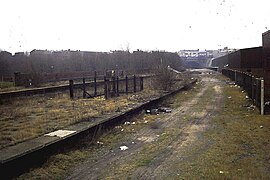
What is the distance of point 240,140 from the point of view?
8.23m

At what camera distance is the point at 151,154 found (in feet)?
23.4

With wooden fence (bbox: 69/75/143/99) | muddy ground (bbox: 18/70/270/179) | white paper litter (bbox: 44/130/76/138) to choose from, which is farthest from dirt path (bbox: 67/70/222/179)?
wooden fence (bbox: 69/75/143/99)

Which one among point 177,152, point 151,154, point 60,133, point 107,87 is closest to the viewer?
point 151,154

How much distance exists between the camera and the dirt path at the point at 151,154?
231 inches

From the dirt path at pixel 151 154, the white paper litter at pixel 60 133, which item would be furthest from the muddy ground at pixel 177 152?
the white paper litter at pixel 60 133

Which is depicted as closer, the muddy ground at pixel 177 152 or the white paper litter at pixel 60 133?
the muddy ground at pixel 177 152

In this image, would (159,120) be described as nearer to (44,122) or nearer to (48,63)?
(44,122)

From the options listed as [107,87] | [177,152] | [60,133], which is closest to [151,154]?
[177,152]

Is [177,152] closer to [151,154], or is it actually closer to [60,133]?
[151,154]

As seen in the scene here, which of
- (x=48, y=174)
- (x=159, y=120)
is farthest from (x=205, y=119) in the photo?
(x=48, y=174)

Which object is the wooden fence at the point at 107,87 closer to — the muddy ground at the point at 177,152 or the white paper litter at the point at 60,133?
the muddy ground at the point at 177,152

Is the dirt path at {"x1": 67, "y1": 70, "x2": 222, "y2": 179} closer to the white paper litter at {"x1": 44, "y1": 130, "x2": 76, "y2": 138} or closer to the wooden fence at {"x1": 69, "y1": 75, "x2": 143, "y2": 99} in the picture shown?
the white paper litter at {"x1": 44, "y1": 130, "x2": 76, "y2": 138}

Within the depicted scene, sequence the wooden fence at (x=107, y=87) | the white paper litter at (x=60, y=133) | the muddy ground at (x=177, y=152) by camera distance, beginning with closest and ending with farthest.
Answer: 1. the muddy ground at (x=177, y=152)
2. the white paper litter at (x=60, y=133)
3. the wooden fence at (x=107, y=87)

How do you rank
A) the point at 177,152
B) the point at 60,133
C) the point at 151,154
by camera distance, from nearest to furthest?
the point at 151,154 < the point at 177,152 < the point at 60,133
